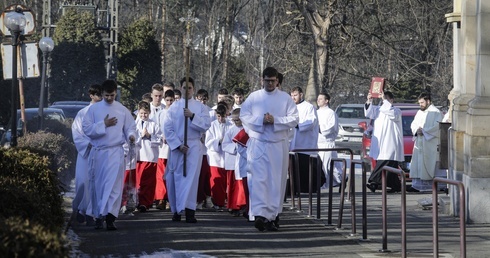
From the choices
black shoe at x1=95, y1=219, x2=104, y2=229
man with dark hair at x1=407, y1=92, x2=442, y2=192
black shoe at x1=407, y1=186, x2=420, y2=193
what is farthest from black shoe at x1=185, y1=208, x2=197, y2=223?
black shoe at x1=407, y1=186, x2=420, y2=193

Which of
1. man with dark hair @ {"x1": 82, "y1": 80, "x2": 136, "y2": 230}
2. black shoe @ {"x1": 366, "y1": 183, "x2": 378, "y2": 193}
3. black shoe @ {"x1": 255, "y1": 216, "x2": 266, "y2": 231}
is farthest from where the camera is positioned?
black shoe @ {"x1": 366, "y1": 183, "x2": 378, "y2": 193}

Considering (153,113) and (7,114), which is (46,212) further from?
(7,114)

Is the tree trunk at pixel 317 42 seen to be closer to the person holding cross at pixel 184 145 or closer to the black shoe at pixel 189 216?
the person holding cross at pixel 184 145

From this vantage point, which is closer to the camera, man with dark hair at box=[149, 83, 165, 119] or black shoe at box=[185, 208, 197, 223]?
black shoe at box=[185, 208, 197, 223]

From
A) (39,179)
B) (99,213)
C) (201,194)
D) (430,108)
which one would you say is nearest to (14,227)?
(39,179)

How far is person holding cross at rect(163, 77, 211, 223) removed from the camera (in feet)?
52.4

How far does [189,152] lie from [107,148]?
158cm

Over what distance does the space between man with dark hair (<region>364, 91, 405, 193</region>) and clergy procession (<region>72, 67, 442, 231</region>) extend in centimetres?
195

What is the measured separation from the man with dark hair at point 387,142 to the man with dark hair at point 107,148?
820cm

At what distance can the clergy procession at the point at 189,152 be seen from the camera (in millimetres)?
14594

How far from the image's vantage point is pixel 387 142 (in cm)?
2238

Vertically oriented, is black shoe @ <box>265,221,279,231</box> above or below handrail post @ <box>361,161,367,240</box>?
below

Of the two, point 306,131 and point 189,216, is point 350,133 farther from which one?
point 189,216

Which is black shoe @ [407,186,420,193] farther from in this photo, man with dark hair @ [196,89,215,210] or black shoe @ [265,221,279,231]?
black shoe @ [265,221,279,231]
